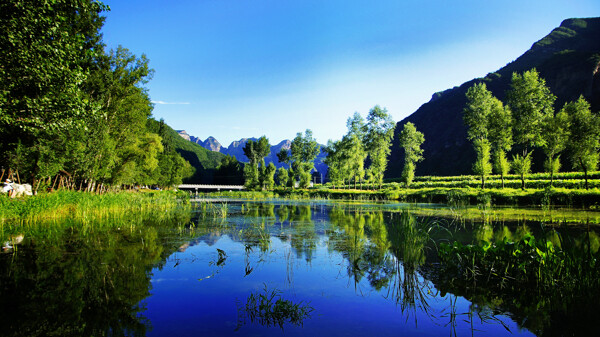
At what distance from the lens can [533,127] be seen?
36594 millimetres

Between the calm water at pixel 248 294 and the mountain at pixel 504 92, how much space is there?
116 metres

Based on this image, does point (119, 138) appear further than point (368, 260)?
Yes

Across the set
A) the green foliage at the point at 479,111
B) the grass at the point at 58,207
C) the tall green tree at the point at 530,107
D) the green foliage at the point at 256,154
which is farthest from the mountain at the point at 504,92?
the grass at the point at 58,207

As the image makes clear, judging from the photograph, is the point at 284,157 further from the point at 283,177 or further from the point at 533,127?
the point at 533,127

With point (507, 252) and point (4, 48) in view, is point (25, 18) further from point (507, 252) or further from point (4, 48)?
point (507, 252)

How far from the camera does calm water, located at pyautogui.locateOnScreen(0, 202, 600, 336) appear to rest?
4.61 meters

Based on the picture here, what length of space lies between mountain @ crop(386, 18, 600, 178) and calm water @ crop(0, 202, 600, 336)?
116 meters

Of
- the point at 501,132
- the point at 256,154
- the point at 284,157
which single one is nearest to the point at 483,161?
the point at 501,132

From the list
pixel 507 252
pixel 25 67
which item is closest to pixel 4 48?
pixel 25 67

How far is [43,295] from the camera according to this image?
5582 millimetres

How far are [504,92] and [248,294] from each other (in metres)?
155

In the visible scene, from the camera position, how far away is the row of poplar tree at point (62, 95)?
12398 millimetres

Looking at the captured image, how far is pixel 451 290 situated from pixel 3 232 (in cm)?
1625

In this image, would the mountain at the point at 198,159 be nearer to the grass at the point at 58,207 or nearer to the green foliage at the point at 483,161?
the grass at the point at 58,207
